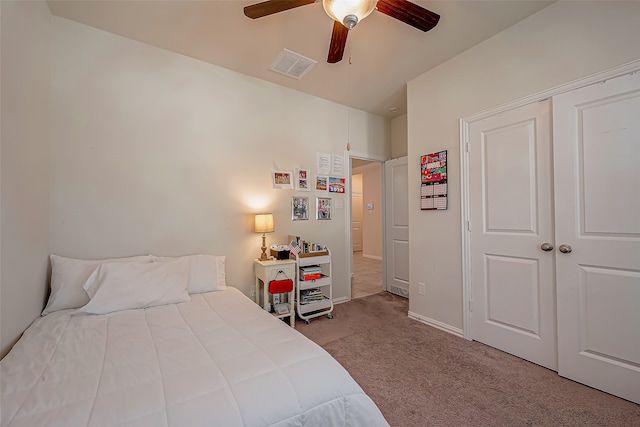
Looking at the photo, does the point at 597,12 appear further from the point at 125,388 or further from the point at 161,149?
the point at 161,149

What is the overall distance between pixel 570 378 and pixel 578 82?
80.6 inches

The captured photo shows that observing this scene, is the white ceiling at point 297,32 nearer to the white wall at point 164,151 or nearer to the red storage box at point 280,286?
the white wall at point 164,151

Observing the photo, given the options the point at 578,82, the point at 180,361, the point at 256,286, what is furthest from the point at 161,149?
the point at 578,82

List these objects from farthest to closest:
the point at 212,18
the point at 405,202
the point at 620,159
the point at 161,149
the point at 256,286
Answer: the point at 405,202
the point at 256,286
the point at 161,149
the point at 212,18
the point at 620,159

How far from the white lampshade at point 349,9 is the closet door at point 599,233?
1.58 m

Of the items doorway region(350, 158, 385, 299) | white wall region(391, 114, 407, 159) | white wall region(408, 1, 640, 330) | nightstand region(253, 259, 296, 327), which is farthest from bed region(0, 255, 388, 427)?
doorway region(350, 158, 385, 299)

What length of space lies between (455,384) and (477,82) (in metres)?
2.49

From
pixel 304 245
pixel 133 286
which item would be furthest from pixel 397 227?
pixel 133 286

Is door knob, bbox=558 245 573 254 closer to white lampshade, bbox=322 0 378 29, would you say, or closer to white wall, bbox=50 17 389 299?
white lampshade, bbox=322 0 378 29

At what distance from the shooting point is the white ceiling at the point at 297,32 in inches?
74.0

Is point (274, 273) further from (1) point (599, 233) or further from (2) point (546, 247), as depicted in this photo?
(1) point (599, 233)

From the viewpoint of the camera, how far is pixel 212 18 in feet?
6.52

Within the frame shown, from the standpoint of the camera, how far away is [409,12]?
1516mm

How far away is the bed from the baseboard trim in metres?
1.79
